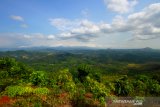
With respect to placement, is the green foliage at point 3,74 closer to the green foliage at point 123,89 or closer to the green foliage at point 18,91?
the green foliage at point 18,91


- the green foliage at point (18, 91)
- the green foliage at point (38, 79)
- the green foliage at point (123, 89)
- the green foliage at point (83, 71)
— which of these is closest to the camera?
the green foliage at point (18, 91)

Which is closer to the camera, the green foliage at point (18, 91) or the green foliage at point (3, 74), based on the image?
the green foliage at point (18, 91)

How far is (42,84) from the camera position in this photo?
4069 centimetres

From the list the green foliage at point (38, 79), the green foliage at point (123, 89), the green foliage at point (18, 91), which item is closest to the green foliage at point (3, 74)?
the green foliage at point (38, 79)

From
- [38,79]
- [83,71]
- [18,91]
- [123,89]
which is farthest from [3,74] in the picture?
[123,89]

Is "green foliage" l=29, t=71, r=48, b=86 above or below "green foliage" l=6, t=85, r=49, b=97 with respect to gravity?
above

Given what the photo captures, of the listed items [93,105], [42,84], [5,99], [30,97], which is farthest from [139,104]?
[42,84]

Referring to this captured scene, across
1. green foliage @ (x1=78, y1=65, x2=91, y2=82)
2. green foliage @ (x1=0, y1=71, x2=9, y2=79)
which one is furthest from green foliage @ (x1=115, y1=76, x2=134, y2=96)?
green foliage @ (x1=0, y1=71, x2=9, y2=79)

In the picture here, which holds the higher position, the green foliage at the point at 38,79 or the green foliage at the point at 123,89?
the green foliage at the point at 38,79

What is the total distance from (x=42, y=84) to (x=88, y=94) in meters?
9.53

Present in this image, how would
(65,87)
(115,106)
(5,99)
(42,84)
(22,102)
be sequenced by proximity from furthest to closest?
(42,84) < (65,87) < (5,99) < (22,102) < (115,106)

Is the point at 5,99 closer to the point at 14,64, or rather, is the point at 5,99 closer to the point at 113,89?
the point at 113,89

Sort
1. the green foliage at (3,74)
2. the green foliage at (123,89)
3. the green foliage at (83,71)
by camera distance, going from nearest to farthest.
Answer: the green foliage at (123,89) < the green foliage at (3,74) < the green foliage at (83,71)

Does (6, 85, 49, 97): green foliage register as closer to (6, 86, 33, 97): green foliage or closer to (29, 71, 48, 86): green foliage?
(6, 86, 33, 97): green foliage
